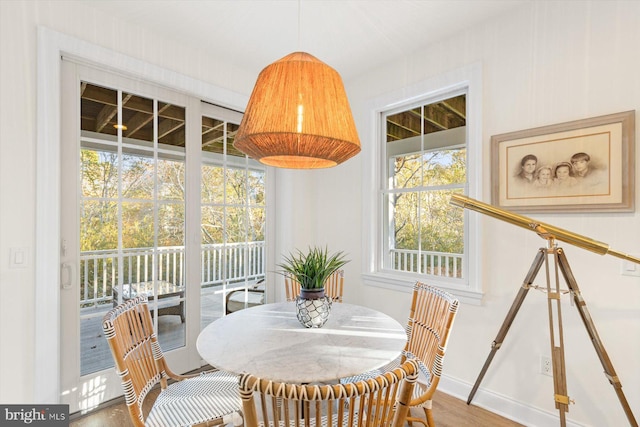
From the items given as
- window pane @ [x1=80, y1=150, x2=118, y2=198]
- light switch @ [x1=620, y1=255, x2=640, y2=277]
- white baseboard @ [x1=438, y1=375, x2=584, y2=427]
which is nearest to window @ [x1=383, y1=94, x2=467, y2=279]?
white baseboard @ [x1=438, y1=375, x2=584, y2=427]

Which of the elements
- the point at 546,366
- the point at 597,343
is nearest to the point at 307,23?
the point at 597,343

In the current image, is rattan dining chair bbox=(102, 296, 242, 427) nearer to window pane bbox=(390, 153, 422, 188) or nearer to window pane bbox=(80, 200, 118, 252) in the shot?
window pane bbox=(80, 200, 118, 252)

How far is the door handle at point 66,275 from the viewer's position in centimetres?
210

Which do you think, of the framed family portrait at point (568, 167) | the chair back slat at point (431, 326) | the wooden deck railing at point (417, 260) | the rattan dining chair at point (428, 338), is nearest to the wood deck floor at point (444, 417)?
the rattan dining chair at point (428, 338)

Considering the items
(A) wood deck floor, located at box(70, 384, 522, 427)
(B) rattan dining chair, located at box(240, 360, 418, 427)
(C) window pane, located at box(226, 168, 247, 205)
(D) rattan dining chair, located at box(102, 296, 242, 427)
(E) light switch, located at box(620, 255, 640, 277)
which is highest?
(C) window pane, located at box(226, 168, 247, 205)

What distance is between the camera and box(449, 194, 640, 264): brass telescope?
5.25 feet

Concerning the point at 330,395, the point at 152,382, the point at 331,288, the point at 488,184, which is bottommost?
the point at 152,382

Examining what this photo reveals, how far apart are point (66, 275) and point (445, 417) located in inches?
106

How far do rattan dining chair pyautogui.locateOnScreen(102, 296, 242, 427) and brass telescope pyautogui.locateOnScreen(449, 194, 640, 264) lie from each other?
5.44 feet

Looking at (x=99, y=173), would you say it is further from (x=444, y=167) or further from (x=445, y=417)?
(x=445, y=417)

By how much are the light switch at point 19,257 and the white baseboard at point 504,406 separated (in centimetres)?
296

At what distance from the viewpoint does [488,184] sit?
2.30 m

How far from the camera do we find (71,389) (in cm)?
211

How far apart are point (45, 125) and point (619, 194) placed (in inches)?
133
